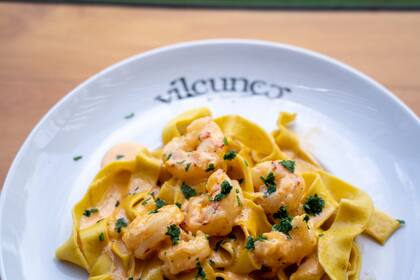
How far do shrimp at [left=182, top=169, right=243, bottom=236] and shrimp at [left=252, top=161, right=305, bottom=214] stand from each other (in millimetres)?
187

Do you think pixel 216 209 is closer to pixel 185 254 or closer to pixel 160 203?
pixel 185 254

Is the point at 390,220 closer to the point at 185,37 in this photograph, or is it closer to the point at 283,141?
the point at 283,141

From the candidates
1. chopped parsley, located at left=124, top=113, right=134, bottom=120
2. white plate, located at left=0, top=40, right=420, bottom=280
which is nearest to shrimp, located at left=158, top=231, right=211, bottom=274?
white plate, located at left=0, top=40, right=420, bottom=280

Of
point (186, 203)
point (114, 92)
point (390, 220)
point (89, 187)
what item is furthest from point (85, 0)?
point (390, 220)

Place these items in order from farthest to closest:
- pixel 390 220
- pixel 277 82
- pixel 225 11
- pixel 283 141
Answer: pixel 225 11
pixel 277 82
pixel 283 141
pixel 390 220

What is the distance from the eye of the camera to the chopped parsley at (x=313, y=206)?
3.38 meters

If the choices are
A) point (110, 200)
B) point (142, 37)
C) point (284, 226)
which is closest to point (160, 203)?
point (110, 200)

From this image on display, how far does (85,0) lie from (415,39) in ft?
10.5

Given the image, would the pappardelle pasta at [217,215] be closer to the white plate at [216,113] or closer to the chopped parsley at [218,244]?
the chopped parsley at [218,244]

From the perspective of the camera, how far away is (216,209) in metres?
3.06

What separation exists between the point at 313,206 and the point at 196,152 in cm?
85

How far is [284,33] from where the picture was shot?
4.90 meters

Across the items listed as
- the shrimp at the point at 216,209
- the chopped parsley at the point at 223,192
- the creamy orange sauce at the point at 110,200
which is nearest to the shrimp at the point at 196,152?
the shrimp at the point at 216,209

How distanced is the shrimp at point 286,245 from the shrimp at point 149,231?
52cm
